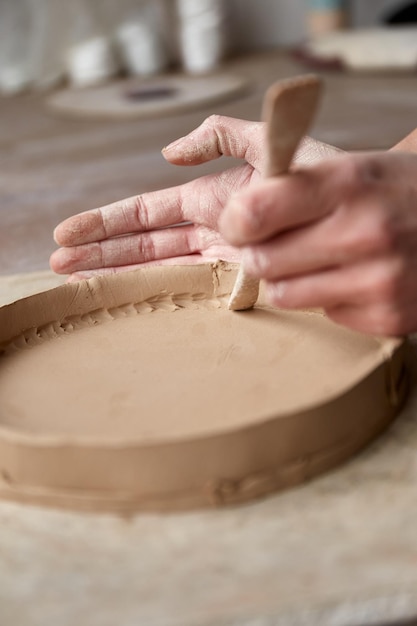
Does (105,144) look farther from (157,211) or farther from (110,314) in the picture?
(110,314)

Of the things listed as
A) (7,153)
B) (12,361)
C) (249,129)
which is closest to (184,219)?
(249,129)

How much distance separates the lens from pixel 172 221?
150 centimetres

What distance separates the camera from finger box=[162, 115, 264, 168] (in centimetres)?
137

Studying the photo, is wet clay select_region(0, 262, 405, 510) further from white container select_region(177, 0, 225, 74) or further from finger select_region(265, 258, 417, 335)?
white container select_region(177, 0, 225, 74)

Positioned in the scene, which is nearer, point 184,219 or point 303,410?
point 303,410

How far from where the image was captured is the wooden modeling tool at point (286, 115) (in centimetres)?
80

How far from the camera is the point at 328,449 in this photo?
0.90m

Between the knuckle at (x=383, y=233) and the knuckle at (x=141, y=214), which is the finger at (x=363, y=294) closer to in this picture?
the knuckle at (x=383, y=233)

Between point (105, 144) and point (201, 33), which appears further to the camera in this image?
point (201, 33)

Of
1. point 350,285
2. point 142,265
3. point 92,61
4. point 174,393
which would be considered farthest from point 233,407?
point 92,61

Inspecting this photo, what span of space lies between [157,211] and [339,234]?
64cm

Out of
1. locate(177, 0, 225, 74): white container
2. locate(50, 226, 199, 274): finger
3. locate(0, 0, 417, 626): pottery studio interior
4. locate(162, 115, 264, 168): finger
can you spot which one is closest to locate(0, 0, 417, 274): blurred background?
locate(177, 0, 225, 74): white container

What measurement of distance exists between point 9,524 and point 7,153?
220cm

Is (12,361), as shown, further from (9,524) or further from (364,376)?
(364,376)
